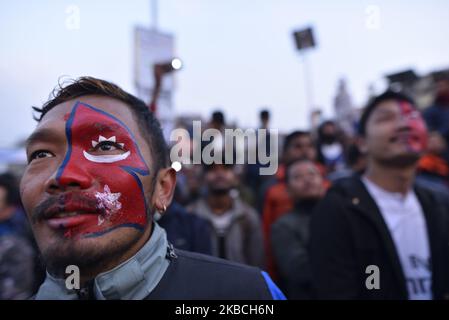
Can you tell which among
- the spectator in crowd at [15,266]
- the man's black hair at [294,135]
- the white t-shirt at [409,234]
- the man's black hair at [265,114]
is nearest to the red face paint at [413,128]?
the white t-shirt at [409,234]

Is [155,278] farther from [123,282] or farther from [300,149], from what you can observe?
[300,149]

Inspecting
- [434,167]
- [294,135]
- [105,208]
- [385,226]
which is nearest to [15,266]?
[105,208]

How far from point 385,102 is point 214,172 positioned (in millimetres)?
1412

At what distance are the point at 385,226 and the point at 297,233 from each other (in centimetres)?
85

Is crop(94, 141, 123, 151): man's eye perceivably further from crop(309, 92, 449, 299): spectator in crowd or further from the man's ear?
crop(309, 92, 449, 299): spectator in crowd

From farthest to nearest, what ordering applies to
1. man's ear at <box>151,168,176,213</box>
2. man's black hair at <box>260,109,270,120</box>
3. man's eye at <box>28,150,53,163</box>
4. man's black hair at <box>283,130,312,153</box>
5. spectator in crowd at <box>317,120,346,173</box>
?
spectator in crowd at <box>317,120,346,173</box>
man's black hair at <box>283,130,312,153</box>
man's black hair at <box>260,109,270,120</box>
man's ear at <box>151,168,176,213</box>
man's eye at <box>28,150,53,163</box>

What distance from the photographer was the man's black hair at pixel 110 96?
1177mm

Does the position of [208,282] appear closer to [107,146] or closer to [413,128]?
[107,146]

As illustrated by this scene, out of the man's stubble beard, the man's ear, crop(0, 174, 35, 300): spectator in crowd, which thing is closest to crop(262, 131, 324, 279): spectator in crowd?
crop(0, 174, 35, 300): spectator in crowd

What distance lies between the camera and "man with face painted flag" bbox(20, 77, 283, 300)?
1.02 metres

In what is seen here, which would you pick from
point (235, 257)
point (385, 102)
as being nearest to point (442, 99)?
point (385, 102)

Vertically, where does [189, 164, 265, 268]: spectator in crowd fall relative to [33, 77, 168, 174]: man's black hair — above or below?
below

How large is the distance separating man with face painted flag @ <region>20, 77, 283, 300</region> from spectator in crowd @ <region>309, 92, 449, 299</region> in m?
0.78

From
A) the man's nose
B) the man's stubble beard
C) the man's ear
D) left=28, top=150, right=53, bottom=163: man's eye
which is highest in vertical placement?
left=28, top=150, right=53, bottom=163: man's eye
